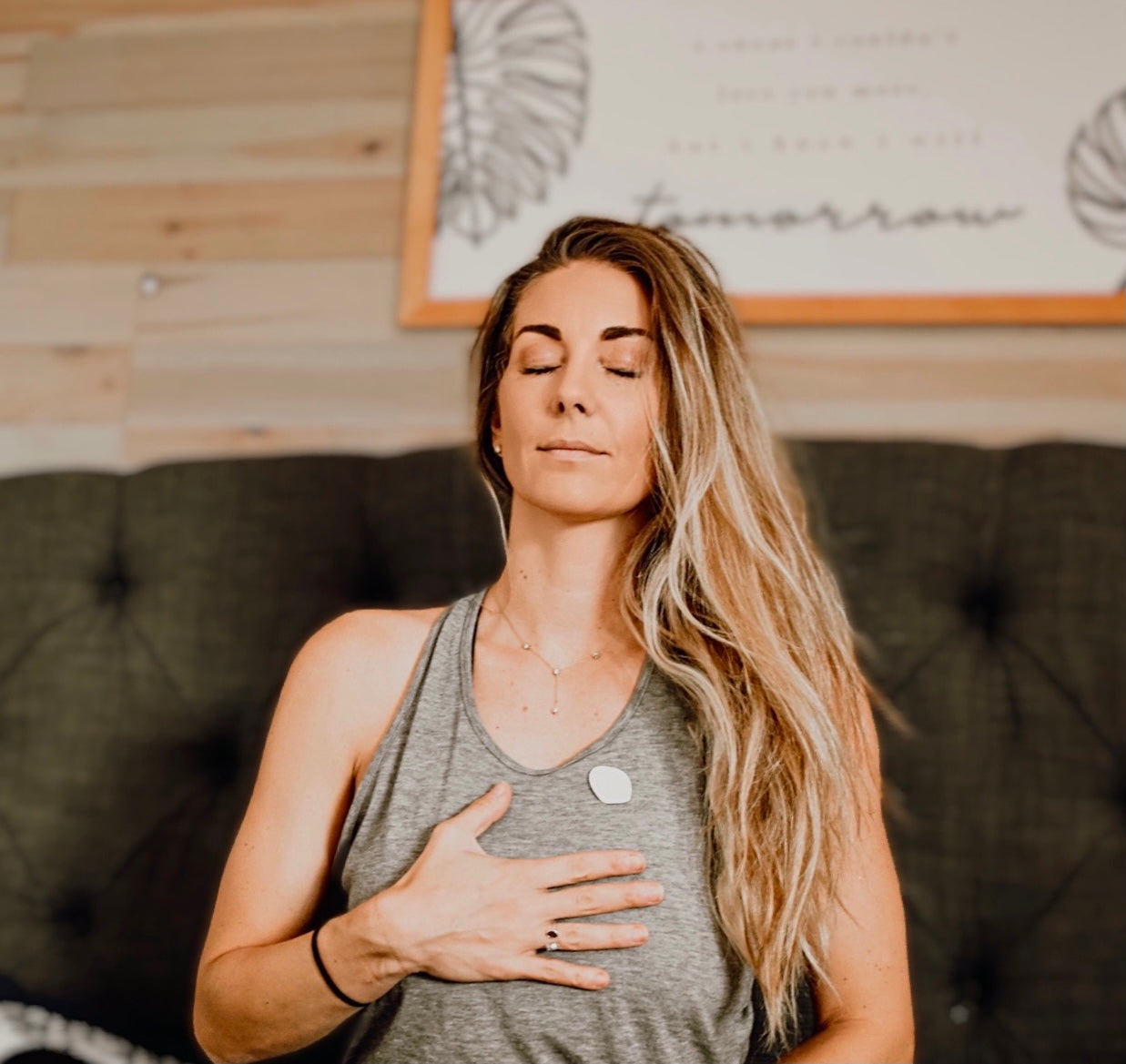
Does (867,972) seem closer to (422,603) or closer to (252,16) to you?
(422,603)

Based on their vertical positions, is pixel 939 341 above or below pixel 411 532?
above

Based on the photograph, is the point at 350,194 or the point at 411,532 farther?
the point at 350,194

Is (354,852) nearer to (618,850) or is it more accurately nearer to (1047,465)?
(618,850)

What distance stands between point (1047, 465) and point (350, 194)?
2.78 ft

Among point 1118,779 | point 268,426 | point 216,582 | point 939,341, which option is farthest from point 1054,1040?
point 268,426

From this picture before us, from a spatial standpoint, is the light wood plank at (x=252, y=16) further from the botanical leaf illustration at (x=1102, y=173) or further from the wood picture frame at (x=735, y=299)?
the botanical leaf illustration at (x=1102, y=173)

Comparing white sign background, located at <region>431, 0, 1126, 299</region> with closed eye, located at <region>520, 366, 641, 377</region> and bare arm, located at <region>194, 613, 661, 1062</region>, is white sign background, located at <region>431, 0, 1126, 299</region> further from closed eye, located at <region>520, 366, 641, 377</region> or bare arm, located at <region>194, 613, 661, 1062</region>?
bare arm, located at <region>194, 613, 661, 1062</region>

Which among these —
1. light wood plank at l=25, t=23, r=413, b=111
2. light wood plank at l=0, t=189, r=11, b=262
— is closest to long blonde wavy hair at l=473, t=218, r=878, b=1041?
light wood plank at l=25, t=23, r=413, b=111

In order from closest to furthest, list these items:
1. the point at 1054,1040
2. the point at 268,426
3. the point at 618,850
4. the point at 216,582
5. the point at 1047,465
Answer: the point at 618,850 < the point at 1054,1040 < the point at 1047,465 < the point at 216,582 < the point at 268,426

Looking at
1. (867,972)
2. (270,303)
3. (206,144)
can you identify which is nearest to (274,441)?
(270,303)

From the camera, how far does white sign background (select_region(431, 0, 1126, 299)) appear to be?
125 cm

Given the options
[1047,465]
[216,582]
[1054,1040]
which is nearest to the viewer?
[1054,1040]

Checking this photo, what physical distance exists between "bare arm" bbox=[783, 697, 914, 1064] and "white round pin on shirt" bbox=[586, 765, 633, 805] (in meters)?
0.18

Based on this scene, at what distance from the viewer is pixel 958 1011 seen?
1.03 metres
